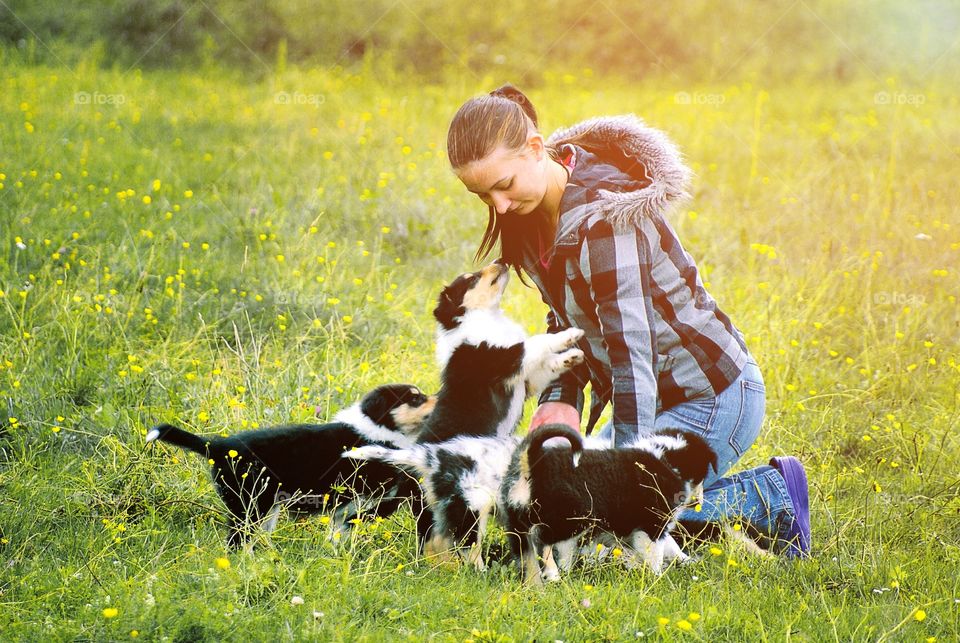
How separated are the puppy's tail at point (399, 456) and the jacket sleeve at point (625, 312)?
0.71 meters

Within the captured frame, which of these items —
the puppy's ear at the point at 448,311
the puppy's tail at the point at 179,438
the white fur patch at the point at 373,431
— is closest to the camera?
the puppy's tail at the point at 179,438

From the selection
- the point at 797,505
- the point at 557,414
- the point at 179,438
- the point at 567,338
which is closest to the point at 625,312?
the point at 567,338

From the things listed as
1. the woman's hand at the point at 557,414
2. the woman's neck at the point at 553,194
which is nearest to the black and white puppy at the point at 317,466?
the woman's hand at the point at 557,414

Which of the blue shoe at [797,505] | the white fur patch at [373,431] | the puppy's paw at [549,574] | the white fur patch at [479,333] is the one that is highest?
the white fur patch at [479,333]

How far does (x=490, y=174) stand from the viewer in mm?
3379

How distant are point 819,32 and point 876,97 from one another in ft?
6.18

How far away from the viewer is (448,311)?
161 inches

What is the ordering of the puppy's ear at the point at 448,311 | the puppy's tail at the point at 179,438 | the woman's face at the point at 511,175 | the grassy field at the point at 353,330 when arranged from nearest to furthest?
the grassy field at the point at 353,330 < the woman's face at the point at 511,175 < the puppy's tail at the point at 179,438 < the puppy's ear at the point at 448,311

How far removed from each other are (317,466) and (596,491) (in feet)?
3.66

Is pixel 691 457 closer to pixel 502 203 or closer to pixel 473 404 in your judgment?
pixel 473 404

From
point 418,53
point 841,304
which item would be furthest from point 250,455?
point 418,53

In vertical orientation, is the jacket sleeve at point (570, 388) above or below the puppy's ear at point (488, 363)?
below

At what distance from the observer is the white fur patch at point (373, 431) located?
3861 mm

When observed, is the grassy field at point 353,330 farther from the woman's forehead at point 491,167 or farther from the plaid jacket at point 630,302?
the woman's forehead at point 491,167
